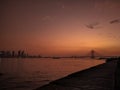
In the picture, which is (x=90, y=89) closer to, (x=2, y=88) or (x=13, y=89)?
(x=13, y=89)

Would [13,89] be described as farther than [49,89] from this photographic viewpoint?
Yes

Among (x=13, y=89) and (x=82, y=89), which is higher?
(x=82, y=89)

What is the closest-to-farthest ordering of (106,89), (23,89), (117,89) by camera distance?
(117,89) → (106,89) → (23,89)

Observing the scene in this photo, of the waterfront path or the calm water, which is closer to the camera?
the waterfront path

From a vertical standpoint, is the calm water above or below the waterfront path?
below

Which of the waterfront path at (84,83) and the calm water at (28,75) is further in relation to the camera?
the calm water at (28,75)

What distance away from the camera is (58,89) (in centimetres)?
1361

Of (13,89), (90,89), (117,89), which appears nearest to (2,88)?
(13,89)

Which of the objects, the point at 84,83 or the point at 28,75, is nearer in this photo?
the point at 84,83

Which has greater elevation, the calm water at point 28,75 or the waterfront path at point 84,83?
the waterfront path at point 84,83

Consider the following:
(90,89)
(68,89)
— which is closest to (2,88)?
(68,89)

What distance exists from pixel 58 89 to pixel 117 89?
5135mm

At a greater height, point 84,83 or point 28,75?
point 84,83

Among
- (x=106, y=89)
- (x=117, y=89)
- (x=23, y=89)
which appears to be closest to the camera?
(x=117, y=89)
